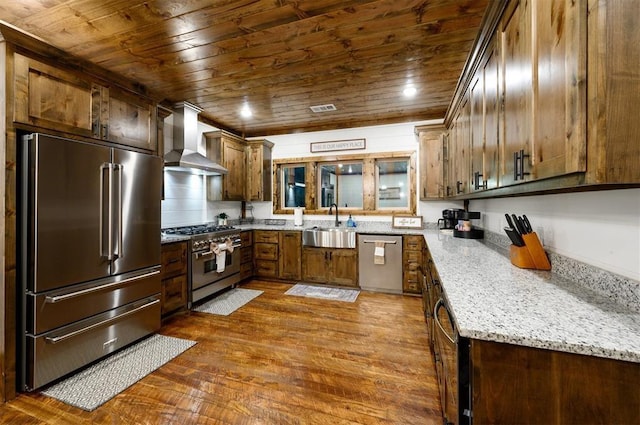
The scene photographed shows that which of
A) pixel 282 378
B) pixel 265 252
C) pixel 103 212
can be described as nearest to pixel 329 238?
pixel 265 252

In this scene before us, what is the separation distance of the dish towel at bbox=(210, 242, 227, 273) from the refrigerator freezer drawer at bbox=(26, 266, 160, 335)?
984 millimetres

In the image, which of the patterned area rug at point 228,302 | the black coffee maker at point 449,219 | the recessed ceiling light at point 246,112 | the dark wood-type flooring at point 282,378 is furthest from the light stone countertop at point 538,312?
the recessed ceiling light at point 246,112

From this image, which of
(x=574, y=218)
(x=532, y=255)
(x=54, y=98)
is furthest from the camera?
(x=54, y=98)

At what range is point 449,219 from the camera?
12.5 ft

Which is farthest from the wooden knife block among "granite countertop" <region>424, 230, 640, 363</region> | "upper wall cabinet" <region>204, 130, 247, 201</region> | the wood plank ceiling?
"upper wall cabinet" <region>204, 130, 247, 201</region>

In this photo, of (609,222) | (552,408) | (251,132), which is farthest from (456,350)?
(251,132)

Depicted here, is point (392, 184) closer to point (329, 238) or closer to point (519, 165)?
point (329, 238)

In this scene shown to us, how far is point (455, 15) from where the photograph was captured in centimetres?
203

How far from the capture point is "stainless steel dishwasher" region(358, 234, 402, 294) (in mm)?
4012

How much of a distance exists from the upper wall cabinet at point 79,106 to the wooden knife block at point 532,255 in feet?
10.7

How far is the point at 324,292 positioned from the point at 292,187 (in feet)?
7.05

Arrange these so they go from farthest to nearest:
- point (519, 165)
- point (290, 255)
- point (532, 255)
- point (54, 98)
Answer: point (290, 255)
point (54, 98)
point (532, 255)
point (519, 165)

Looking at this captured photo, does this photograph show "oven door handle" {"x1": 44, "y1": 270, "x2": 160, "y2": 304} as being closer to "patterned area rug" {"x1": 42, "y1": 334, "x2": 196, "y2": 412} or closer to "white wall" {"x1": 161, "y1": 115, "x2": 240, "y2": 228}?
"patterned area rug" {"x1": 42, "y1": 334, "x2": 196, "y2": 412}

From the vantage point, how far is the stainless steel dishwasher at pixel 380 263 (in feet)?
13.2
